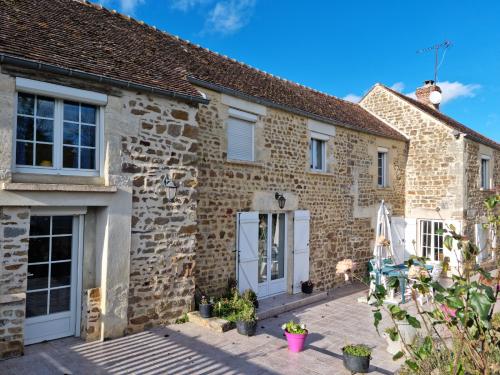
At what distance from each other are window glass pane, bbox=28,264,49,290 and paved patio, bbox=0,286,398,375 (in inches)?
33.9

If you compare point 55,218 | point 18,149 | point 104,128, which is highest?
point 104,128

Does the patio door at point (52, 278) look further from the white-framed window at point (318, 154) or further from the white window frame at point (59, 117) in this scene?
the white-framed window at point (318, 154)

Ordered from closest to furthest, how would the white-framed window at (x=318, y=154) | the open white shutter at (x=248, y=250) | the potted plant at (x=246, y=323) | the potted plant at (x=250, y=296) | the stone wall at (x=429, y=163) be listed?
1. the potted plant at (x=246, y=323)
2. the potted plant at (x=250, y=296)
3. the open white shutter at (x=248, y=250)
4. the white-framed window at (x=318, y=154)
5. the stone wall at (x=429, y=163)

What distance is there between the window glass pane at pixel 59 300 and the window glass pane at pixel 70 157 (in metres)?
1.93

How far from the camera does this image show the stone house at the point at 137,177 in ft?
17.8

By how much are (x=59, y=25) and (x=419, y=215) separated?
1233cm

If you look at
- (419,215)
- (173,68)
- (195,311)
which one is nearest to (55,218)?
(195,311)

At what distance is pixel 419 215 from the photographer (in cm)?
1367

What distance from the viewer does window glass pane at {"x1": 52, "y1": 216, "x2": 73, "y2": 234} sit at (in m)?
5.81

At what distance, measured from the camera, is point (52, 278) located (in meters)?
5.82

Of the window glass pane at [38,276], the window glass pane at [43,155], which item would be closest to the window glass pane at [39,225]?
the window glass pane at [38,276]

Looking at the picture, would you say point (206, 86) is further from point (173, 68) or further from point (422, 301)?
point (422, 301)

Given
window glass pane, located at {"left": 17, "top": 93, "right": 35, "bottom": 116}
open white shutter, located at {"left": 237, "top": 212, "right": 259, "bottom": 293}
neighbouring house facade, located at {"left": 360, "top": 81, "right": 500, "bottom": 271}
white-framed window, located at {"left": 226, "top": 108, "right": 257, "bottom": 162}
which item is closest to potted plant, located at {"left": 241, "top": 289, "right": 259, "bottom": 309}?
open white shutter, located at {"left": 237, "top": 212, "right": 259, "bottom": 293}

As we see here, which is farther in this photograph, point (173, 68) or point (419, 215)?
point (419, 215)
